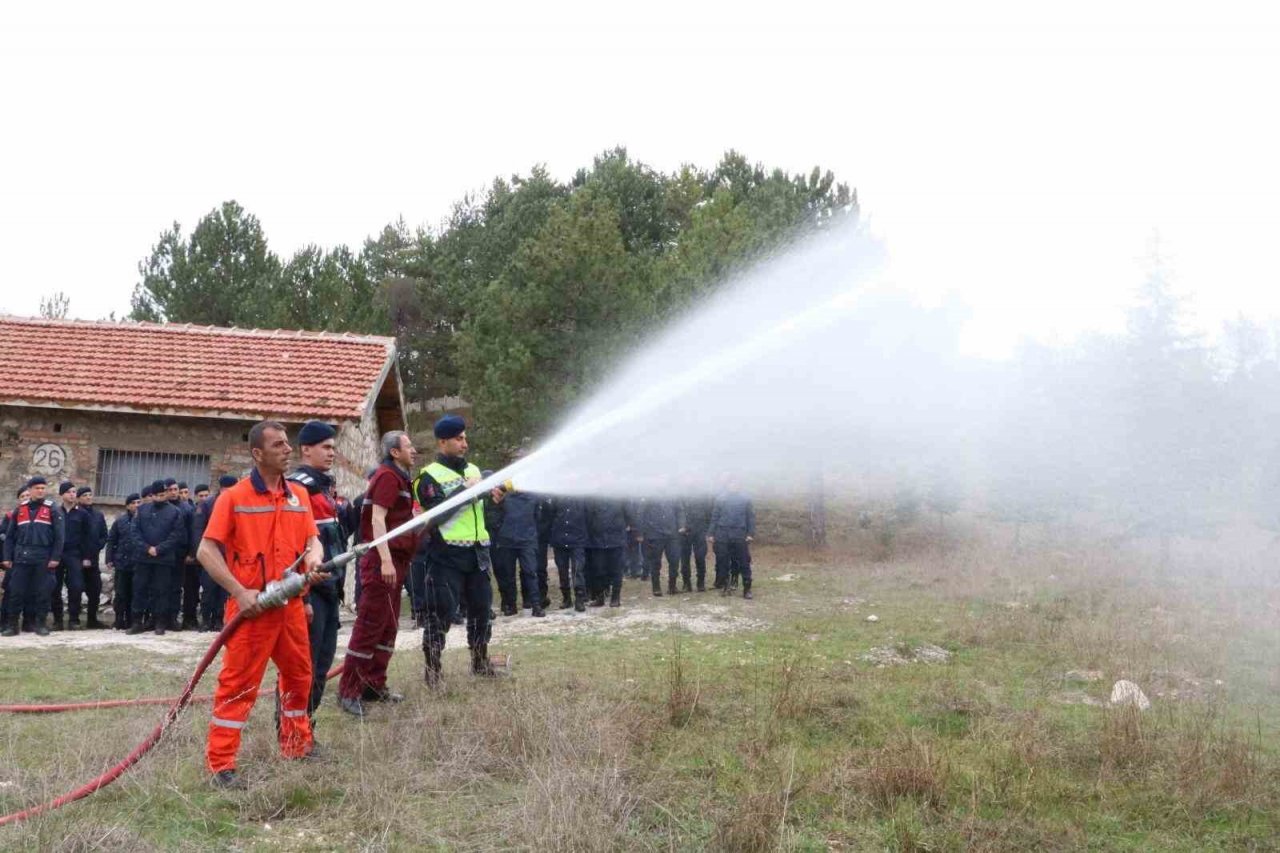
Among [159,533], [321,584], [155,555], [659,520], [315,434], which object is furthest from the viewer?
[659,520]

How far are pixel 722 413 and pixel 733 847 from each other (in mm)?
14337

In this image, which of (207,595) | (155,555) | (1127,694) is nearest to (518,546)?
(207,595)

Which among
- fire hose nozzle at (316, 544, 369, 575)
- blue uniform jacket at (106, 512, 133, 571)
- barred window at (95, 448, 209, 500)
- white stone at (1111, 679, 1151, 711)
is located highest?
barred window at (95, 448, 209, 500)

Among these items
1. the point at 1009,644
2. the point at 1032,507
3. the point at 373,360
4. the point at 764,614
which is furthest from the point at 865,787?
the point at 1032,507

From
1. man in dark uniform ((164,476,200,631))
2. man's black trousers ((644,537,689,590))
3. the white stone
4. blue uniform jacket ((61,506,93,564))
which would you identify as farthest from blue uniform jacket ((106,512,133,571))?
the white stone

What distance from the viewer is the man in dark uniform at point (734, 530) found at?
15.3 meters

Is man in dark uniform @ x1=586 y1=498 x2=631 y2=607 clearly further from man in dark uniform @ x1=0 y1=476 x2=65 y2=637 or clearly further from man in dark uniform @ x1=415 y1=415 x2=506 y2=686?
man in dark uniform @ x1=0 y1=476 x2=65 y2=637

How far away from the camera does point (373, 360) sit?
59.5ft

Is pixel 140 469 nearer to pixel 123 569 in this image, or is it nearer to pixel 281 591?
pixel 123 569

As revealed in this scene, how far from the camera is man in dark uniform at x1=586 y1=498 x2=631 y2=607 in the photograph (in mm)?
14344

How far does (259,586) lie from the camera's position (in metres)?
5.27

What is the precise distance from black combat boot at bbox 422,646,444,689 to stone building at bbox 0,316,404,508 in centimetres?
922

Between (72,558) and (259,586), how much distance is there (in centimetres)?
977

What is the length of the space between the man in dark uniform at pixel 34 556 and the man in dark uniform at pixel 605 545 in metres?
7.07
